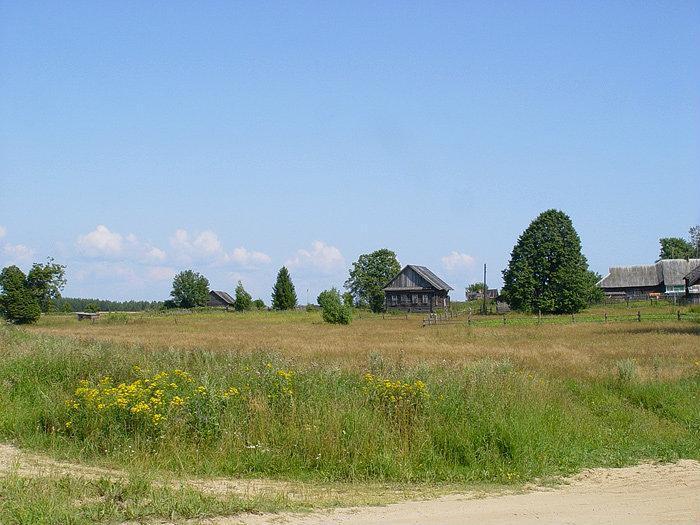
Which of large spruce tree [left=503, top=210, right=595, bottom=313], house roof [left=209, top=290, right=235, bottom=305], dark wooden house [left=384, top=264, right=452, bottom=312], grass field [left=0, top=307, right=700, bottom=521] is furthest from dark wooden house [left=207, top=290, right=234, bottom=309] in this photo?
grass field [left=0, top=307, right=700, bottom=521]

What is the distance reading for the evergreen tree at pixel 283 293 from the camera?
321 feet

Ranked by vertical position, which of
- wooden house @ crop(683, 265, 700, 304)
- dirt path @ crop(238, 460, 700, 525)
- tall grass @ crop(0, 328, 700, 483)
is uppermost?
wooden house @ crop(683, 265, 700, 304)

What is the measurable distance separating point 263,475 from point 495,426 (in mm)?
3610

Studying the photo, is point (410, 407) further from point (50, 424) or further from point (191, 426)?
point (50, 424)

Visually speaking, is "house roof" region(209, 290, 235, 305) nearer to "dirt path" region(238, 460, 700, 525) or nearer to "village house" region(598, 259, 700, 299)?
"village house" region(598, 259, 700, 299)

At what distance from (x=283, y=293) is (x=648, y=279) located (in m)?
54.5

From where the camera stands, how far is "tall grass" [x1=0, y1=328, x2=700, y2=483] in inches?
383

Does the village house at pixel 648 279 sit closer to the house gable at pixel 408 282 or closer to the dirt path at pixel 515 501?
the house gable at pixel 408 282

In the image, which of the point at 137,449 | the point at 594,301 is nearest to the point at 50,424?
the point at 137,449

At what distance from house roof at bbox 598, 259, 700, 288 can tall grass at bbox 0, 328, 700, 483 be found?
311 feet

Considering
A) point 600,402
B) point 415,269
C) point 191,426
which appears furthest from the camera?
point 415,269

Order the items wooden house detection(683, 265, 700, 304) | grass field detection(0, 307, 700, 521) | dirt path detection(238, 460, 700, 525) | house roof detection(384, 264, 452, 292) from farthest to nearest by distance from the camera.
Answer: house roof detection(384, 264, 452, 292), wooden house detection(683, 265, 700, 304), grass field detection(0, 307, 700, 521), dirt path detection(238, 460, 700, 525)

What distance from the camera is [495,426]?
10.6 meters

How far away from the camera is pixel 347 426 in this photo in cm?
→ 1025
